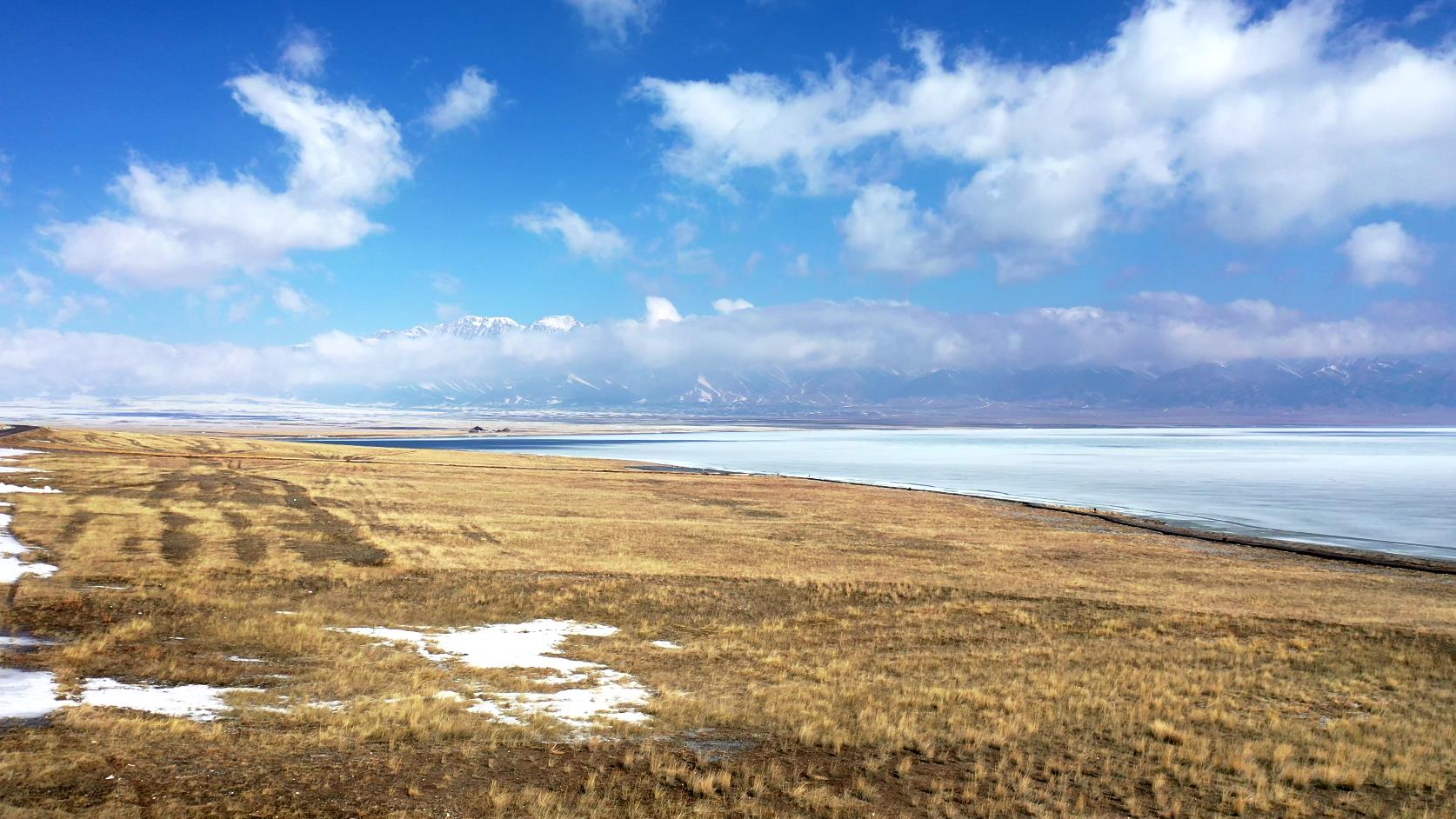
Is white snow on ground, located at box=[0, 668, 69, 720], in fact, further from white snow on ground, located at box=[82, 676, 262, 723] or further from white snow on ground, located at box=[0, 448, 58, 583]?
white snow on ground, located at box=[0, 448, 58, 583]

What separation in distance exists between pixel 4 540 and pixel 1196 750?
121 ft

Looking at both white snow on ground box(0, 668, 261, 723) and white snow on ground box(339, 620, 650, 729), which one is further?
white snow on ground box(339, 620, 650, 729)

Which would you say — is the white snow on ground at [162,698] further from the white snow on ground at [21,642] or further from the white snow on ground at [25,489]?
the white snow on ground at [25,489]

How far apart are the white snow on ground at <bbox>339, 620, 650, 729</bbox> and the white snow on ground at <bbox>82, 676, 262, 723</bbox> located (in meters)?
3.72

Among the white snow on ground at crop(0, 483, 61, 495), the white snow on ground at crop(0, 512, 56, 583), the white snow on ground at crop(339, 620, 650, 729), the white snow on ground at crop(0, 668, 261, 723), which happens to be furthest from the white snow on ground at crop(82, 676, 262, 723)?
the white snow on ground at crop(0, 483, 61, 495)

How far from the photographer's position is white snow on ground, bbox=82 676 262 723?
12922 mm

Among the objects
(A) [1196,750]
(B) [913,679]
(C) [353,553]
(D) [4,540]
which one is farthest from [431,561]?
(A) [1196,750]

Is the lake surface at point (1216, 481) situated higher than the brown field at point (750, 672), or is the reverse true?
the lake surface at point (1216, 481)

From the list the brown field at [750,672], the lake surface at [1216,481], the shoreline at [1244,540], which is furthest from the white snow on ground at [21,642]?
the lake surface at [1216,481]

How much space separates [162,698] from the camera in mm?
13625

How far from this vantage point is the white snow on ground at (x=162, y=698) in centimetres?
1292

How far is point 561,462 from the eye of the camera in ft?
346

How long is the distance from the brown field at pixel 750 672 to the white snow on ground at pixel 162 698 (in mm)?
410

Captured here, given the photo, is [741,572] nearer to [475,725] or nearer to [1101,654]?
[1101,654]
